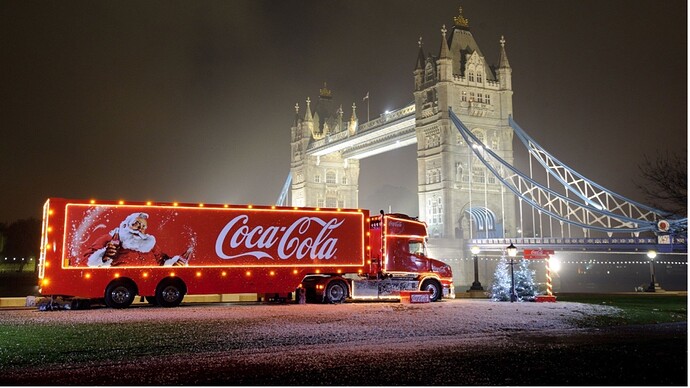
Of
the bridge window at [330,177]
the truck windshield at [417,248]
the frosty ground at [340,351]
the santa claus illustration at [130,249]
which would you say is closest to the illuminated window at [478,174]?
the bridge window at [330,177]

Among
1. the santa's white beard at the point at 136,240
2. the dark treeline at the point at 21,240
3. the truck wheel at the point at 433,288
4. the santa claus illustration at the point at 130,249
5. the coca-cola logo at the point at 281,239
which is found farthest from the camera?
the dark treeline at the point at 21,240

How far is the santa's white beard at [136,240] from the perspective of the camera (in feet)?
68.5

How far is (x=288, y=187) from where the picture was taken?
122000 mm

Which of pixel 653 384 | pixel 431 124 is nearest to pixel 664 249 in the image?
pixel 431 124

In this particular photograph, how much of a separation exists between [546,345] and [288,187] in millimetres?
111376

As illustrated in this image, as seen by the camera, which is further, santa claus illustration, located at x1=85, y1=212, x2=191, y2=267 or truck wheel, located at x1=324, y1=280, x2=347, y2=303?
truck wheel, located at x1=324, y1=280, x2=347, y2=303

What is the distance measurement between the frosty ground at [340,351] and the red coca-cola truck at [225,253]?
9.88ft

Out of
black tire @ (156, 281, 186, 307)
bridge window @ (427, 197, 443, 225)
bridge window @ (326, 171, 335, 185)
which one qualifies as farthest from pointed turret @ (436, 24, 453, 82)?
black tire @ (156, 281, 186, 307)

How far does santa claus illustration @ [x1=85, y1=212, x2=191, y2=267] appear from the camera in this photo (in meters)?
20.4

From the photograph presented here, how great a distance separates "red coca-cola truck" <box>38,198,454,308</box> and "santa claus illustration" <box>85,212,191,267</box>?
0.03 metres

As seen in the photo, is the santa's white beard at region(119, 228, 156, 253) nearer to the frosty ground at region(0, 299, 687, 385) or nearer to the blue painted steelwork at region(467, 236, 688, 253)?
the frosty ground at region(0, 299, 687, 385)

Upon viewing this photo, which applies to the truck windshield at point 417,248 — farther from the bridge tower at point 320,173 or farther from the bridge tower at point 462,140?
the bridge tower at point 320,173

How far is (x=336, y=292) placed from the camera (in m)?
23.3

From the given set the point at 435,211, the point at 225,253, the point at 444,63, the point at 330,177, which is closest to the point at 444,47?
the point at 444,63
